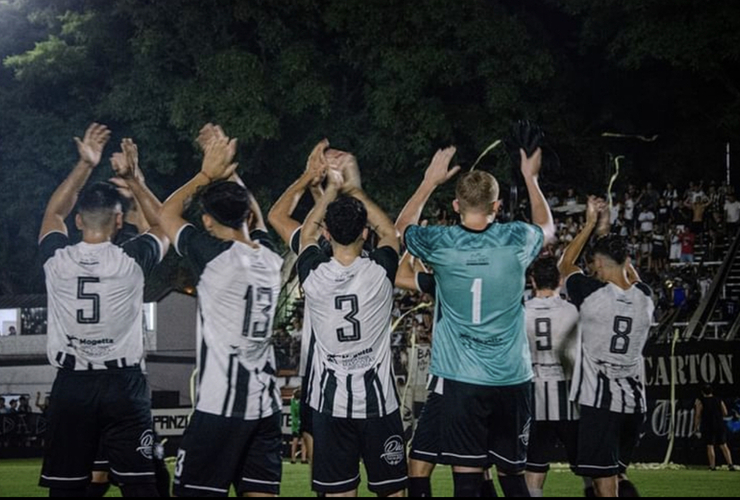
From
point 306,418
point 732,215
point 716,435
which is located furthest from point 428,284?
point 732,215

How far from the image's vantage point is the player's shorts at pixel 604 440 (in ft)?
37.1

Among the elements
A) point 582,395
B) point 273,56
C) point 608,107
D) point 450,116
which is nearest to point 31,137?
point 273,56

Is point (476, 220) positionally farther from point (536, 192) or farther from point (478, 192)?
point (536, 192)

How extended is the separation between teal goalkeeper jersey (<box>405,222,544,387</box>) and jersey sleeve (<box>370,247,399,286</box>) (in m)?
0.16

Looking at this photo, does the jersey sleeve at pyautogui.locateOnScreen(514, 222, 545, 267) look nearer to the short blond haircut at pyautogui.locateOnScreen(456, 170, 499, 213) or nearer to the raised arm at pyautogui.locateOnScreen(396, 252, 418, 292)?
the short blond haircut at pyautogui.locateOnScreen(456, 170, 499, 213)

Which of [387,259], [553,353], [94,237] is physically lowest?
[553,353]

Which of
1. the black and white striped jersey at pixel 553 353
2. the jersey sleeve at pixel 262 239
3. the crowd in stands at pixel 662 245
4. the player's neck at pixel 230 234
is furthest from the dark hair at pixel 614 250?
the crowd in stands at pixel 662 245

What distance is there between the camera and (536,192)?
30.8 ft

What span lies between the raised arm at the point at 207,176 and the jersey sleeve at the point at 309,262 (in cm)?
90

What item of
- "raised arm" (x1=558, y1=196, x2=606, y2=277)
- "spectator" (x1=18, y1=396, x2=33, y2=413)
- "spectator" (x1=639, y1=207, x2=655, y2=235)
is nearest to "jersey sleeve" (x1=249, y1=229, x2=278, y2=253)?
"raised arm" (x1=558, y1=196, x2=606, y2=277)

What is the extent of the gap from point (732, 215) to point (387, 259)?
26949 millimetres

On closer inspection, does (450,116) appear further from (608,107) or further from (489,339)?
(489,339)

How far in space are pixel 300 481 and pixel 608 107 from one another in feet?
99.0

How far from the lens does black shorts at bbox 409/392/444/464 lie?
9375 millimetres
